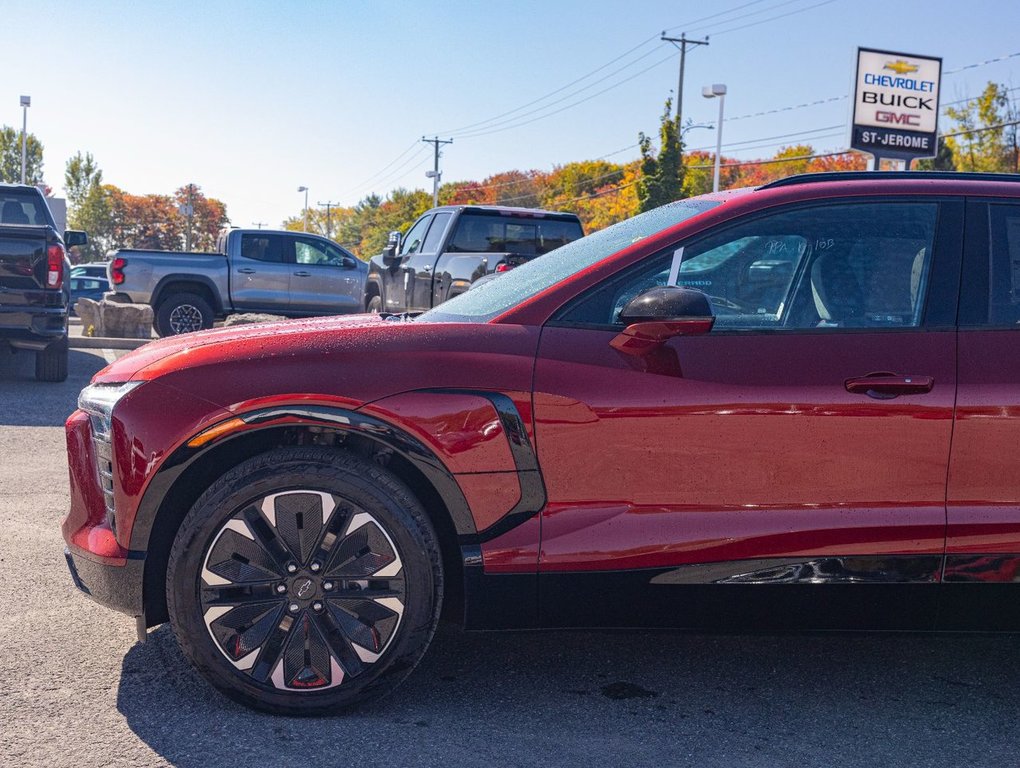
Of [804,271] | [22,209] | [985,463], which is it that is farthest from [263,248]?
[985,463]

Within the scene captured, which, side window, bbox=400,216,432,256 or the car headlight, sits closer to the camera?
the car headlight

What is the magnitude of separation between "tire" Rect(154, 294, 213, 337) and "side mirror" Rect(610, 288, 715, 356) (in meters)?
15.1

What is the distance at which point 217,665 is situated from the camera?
326 centimetres

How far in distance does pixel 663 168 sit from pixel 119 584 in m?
50.4

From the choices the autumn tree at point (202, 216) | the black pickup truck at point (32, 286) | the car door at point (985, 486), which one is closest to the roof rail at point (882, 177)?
the car door at point (985, 486)

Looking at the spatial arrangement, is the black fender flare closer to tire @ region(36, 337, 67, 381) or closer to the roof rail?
the roof rail

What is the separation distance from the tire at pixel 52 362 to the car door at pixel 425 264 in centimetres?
409

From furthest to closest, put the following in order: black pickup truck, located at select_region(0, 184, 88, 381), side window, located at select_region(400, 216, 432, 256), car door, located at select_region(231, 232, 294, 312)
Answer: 1. car door, located at select_region(231, 232, 294, 312)
2. side window, located at select_region(400, 216, 432, 256)
3. black pickup truck, located at select_region(0, 184, 88, 381)

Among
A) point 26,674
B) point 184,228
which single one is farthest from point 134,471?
point 184,228

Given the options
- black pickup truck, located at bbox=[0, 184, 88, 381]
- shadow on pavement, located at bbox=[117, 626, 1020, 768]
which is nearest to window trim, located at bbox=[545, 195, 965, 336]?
shadow on pavement, located at bbox=[117, 626, 1020, 768]

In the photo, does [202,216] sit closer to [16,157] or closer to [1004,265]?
[16,157]

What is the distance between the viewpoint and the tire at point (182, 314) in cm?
1753

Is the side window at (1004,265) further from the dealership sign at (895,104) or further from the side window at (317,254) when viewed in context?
the dealership sign at (895,104)

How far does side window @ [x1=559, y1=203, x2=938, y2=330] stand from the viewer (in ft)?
11.3
